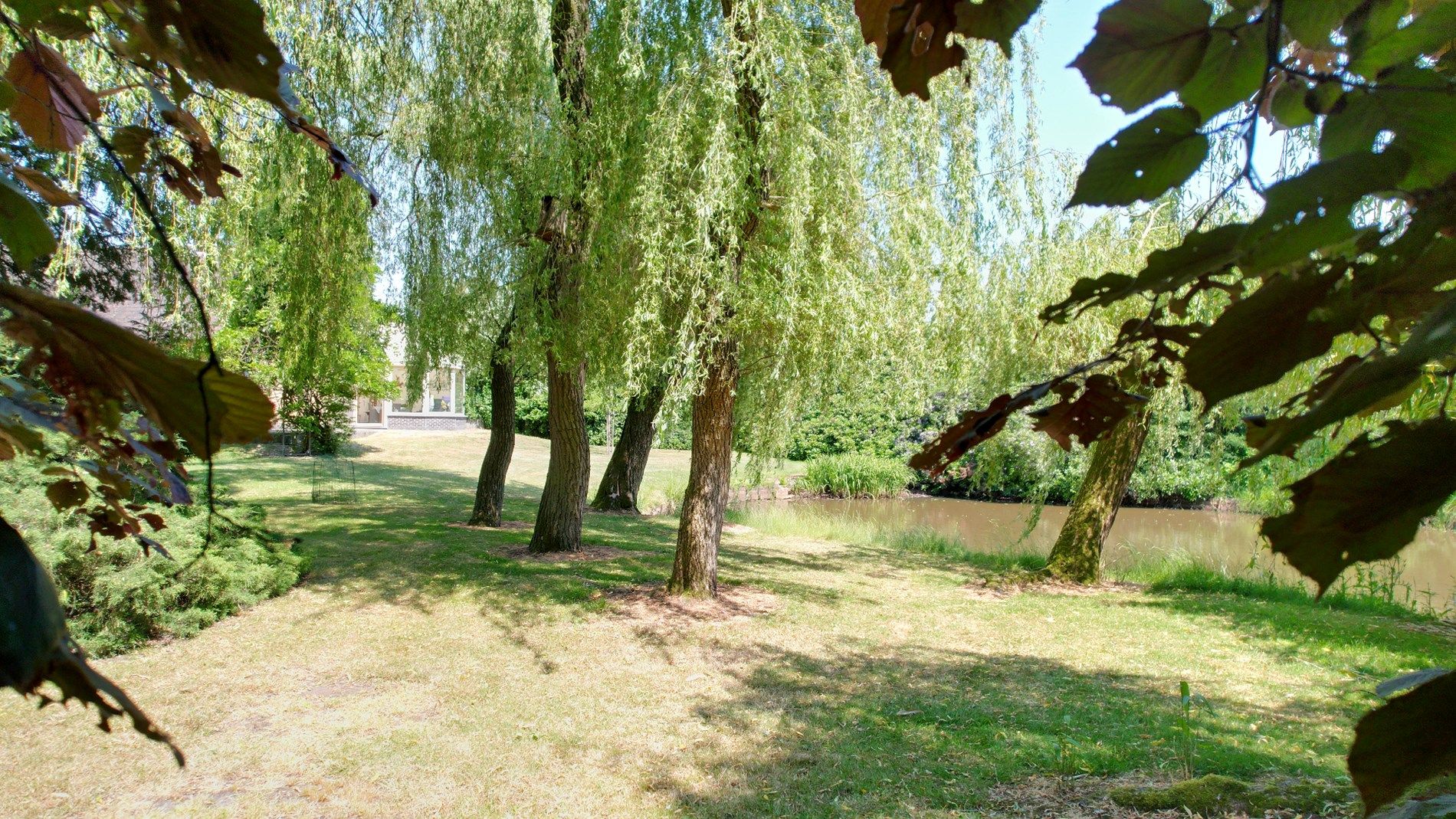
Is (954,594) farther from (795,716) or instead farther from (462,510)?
(462,510)

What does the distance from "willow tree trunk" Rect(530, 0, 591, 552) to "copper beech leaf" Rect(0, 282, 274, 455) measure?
635 cm

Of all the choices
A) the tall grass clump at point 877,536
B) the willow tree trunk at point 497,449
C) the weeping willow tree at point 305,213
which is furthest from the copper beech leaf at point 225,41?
the willow tree trunk at point 497,449

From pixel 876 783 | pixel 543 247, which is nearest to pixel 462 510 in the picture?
pixel 543 247

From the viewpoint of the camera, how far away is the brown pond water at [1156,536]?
8484mm

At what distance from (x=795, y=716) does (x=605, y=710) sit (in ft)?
3.10

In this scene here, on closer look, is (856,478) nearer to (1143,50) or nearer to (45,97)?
(45,97)

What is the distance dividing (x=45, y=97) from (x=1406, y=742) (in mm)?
1054

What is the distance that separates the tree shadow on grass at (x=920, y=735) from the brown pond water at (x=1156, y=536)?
8.57ft

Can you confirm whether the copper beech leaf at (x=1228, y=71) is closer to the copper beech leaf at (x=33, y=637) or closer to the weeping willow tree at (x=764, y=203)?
the copper beech leaf at (x=33, y=637)

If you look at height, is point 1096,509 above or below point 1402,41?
below

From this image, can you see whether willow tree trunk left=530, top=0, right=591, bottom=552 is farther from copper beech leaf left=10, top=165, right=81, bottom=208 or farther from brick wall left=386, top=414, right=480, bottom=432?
brick wall left=386, top=414, right=480, bottom=432

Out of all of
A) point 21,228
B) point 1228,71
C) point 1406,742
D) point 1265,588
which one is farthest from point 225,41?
point 1265,588

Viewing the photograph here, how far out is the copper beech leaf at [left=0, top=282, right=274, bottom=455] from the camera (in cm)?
46

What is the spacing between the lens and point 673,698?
15.5ft
